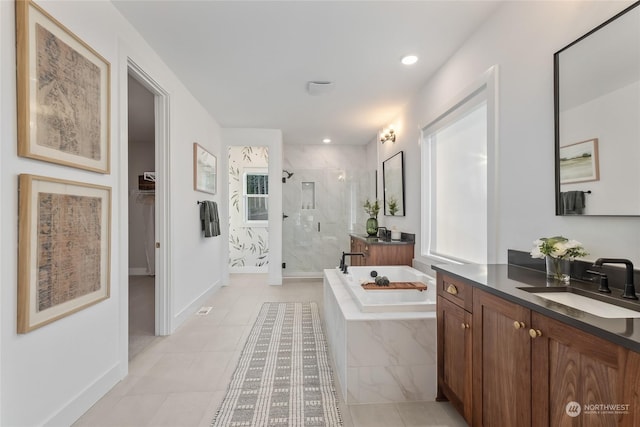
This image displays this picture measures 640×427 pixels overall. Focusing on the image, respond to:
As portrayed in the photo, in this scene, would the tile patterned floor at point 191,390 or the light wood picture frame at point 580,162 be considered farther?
the tile patterned floor at point 191,390

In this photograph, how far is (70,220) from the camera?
5.41 feet

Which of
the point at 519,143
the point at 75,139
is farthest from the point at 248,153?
the point at 519,143

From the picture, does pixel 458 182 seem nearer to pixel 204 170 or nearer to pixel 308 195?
pixel 204 170

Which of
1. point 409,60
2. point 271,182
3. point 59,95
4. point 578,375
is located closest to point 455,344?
point 578,375

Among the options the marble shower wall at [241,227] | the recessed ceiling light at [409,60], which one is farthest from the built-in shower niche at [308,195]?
the recessed ceiling light at [409,60]

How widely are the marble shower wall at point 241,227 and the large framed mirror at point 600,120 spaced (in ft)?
17.5

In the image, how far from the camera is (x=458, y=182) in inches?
112

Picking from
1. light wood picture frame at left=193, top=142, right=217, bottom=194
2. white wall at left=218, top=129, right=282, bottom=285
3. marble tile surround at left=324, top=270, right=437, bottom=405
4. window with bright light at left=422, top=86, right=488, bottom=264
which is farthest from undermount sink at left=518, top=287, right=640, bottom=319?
white wall at left=218, top=129, right=282, bottom=285

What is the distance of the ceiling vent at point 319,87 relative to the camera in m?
3.22

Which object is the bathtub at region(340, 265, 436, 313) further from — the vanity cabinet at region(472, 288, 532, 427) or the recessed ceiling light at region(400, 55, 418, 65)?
the recessed ceiling light at region(400, 55, 418, 65)

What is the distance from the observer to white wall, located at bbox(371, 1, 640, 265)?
1.39 metres

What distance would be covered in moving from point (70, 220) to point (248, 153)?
4843 millimetres

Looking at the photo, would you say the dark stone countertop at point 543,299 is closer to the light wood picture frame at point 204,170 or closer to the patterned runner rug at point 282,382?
the patterned runner rug at point 282,382

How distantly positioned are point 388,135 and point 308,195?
75.3 inches
